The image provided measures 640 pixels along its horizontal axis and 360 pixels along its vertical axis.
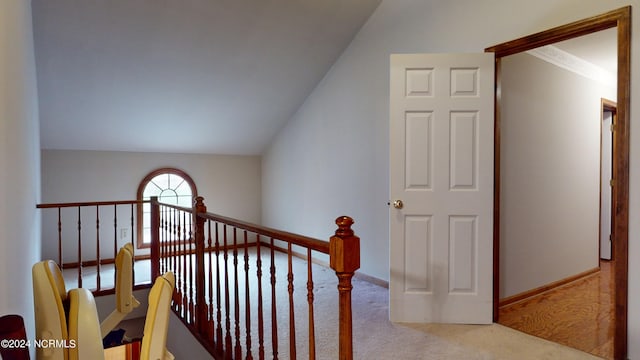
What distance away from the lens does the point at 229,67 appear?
3.71 metres

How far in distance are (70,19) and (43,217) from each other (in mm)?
2499

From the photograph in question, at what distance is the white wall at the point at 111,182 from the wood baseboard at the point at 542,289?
3887mm

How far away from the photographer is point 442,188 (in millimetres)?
2502

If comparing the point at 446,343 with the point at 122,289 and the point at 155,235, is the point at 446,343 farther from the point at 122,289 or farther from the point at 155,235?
the point at 155,235

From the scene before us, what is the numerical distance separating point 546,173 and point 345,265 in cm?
285

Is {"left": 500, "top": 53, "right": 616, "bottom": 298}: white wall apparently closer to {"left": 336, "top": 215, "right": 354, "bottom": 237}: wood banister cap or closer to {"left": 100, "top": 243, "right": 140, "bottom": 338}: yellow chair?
{"left": 336, "top": 215, "right": 354, "bottom": 237}: wood banister cap

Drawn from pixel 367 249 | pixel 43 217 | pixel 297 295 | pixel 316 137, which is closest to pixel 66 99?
pixel 43 217

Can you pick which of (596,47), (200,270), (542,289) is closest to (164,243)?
(200,270)

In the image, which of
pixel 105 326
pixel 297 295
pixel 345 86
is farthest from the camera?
pixel 345 86

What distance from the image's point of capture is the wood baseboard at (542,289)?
283cm

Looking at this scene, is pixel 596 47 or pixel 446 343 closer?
pixel 446 343

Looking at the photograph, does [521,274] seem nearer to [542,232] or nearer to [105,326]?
[542,232]

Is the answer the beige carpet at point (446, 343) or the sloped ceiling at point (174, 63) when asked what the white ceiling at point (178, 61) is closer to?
the sloped ceiling at point (174, 63)

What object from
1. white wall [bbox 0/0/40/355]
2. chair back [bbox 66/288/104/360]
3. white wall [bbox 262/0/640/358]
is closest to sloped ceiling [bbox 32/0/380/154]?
white wall [bbox 262/0/640/358]
